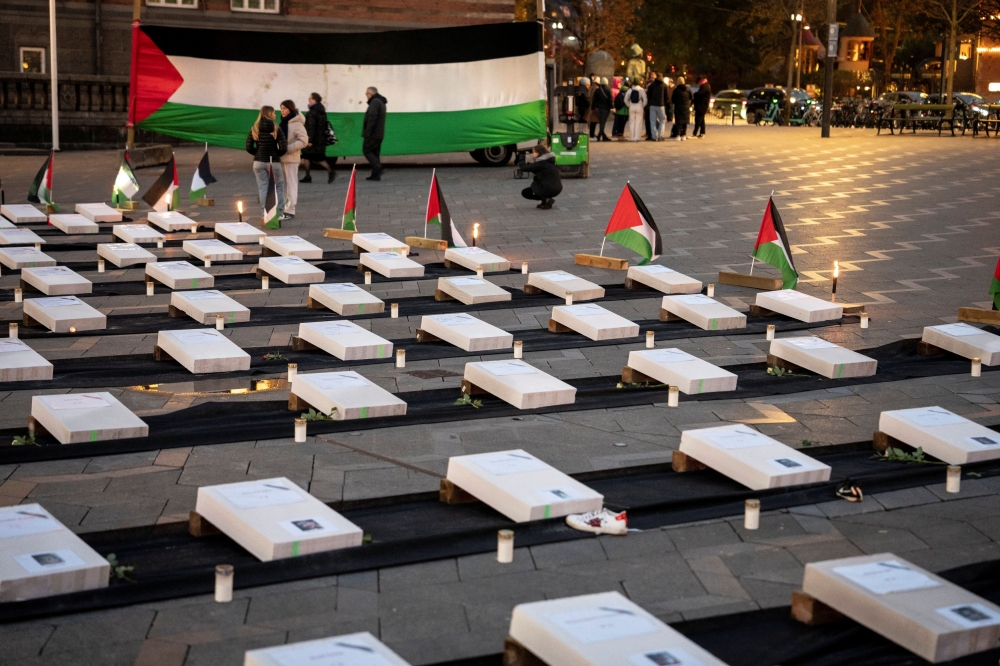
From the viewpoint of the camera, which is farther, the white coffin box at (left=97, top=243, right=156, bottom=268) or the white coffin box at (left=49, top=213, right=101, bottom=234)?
the white coffin box at (left=49, top=213, right=101, bottom=234)

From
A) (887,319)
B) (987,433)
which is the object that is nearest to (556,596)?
(987,433)

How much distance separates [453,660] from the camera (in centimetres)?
462

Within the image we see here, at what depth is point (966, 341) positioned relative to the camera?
9.79m

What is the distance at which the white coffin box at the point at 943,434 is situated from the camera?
7.10 m

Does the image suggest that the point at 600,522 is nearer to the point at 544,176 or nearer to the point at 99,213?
the point at 544,176

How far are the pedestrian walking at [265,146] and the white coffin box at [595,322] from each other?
7.27m

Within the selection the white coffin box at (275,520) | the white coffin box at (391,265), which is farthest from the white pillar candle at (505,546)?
the white coffin box at (391,265)

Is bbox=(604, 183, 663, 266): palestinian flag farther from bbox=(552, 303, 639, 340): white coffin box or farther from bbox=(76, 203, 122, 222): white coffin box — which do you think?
bbox=(76, 203, 122, 222): white coffin box

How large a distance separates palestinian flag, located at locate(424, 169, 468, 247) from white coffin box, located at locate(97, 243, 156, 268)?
338cm

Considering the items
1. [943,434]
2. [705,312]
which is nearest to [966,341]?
[705,312]

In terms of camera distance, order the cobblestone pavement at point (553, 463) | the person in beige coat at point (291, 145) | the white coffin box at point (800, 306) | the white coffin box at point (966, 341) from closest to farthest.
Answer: the cobblestone pavement at point (553, 463), the white coffin box at point (966, 341), the white coffin box at point (800, 306), the person in beige coat at point (291, 145)

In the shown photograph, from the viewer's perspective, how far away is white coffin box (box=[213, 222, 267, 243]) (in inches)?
605

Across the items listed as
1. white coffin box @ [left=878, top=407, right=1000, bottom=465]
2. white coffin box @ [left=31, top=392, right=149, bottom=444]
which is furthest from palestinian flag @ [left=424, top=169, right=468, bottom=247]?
white coffin box @ [left=878, top=407, right=1000, bottom=465]

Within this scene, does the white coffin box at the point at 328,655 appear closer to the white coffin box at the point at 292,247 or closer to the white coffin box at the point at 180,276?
the white coffin box at the point at 180,276
